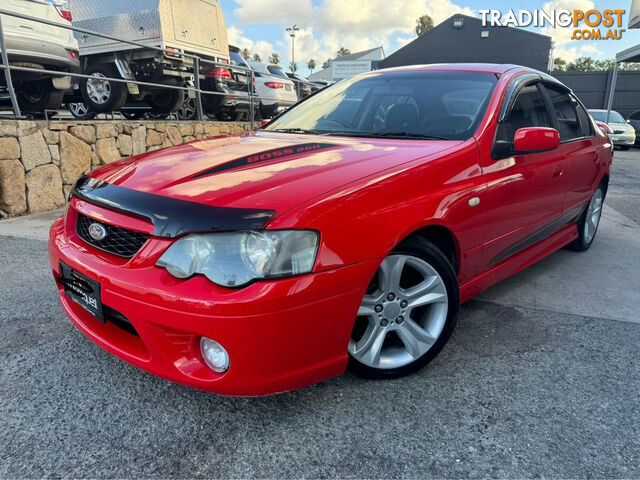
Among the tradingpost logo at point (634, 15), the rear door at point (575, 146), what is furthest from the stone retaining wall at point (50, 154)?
the tradingpost logo at point (634, 15)

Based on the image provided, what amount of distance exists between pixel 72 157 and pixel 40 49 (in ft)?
4.21

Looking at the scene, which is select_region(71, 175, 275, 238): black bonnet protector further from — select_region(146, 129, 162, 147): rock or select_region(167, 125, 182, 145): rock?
select_region(167, 125, 182, 145): rock

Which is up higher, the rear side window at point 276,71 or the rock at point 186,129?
the rear side window at point 276,71

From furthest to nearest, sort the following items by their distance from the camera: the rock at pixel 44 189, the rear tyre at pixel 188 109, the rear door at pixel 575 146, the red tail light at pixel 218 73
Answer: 1. the rear tyre at pixel 188 109
2. the red tail light at pixel 218 73
3. the rock at pixel 44 189
4. the rear door at pixel 575 146

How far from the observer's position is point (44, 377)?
81.4 inches

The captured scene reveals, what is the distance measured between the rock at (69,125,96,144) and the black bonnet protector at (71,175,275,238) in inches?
173

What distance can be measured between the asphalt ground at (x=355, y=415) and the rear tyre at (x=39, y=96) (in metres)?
4.74

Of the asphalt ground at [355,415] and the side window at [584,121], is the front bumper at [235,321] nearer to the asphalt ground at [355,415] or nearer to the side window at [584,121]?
the asphalt ground at [355,415]

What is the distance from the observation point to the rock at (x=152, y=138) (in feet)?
22.2

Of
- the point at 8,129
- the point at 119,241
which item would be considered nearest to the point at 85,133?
the point at 8,129

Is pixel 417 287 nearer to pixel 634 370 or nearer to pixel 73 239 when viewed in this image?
pixel 634 370

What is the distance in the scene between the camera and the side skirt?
2.49 metres

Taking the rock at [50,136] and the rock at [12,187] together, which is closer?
the rock at [12,187]

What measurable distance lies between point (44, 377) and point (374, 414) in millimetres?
1455
